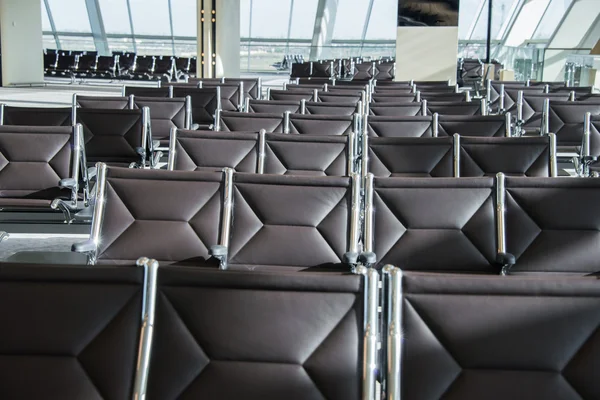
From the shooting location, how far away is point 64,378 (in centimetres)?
184

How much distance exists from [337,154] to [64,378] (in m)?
3.08

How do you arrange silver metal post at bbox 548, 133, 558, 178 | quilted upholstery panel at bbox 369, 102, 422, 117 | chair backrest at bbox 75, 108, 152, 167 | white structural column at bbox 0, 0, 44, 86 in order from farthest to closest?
1. white structural column at bbox 0, 0, 44, 86
2. quilted upholstery panel at bbox 369, 102, 422, 117
3. chair backrest at bbox 75, 108, 152, 167
4. silver metal post at bbox 548, 133, 558, 178

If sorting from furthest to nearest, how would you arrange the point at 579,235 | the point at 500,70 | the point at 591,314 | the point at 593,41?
1. the point at 593,41
2. the point at 500,70
3. the point at 579,235
4. the point at 591,314

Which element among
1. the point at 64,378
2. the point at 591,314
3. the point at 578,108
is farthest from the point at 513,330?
the point at 578,108

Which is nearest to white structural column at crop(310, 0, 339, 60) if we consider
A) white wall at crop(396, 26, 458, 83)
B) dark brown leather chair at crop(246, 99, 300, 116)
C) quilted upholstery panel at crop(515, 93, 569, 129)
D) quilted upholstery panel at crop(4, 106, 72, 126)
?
white wall at crop(396, 26, 458, 83)

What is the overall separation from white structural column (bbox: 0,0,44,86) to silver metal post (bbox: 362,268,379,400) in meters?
21.6

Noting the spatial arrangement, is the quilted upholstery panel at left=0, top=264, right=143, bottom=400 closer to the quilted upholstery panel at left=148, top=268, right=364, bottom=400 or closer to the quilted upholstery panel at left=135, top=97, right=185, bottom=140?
the quilted upholstery panel at left=148, top=268, right=364, bottom=400

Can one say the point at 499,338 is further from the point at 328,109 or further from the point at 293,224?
the point at 328,109

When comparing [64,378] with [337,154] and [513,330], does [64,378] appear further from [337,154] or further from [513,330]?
[337,154]

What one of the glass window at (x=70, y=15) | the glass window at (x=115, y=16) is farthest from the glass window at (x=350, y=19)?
the glass window at (x=70, y=15)

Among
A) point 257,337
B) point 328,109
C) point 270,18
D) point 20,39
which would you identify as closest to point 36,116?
point 328,109

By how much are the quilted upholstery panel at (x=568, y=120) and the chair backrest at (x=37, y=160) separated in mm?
4753

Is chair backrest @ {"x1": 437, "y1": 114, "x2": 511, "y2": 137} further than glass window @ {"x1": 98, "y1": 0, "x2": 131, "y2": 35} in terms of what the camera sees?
No

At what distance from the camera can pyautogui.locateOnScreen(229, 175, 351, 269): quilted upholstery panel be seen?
10.9 feet
